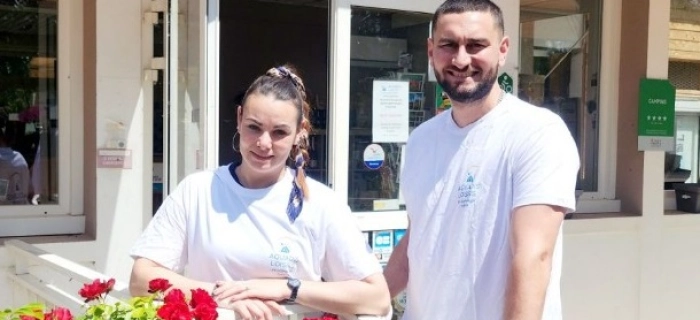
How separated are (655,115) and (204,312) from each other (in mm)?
4399

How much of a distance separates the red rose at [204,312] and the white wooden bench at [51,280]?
228mm

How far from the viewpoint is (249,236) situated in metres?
1.92

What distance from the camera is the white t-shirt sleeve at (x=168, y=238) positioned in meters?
1.92

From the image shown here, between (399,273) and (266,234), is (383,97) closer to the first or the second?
(399,273)

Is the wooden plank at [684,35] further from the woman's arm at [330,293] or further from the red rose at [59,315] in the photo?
the red rose at [59,315]

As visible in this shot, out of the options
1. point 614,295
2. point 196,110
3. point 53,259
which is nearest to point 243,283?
point 53,259

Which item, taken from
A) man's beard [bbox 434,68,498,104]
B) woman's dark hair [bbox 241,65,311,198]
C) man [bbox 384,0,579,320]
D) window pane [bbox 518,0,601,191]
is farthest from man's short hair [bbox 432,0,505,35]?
window pane [bbox 518,0,601,191]

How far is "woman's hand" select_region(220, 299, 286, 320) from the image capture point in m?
1.81

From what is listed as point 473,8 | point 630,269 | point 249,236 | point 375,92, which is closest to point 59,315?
point 249,236

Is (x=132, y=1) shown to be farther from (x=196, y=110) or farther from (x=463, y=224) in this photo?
(x=463, y=224)

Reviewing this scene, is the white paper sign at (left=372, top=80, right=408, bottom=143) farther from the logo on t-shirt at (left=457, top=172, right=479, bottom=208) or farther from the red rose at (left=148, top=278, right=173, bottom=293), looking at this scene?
the red rose at (left=148, top=278, right=173, bottom=293)

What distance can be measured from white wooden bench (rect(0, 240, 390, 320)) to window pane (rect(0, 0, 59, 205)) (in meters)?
0.54

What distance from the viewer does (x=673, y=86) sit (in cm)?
531

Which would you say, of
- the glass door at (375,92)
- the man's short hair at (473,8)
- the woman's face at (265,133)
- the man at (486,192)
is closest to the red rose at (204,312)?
the woman's face at (265,133)
